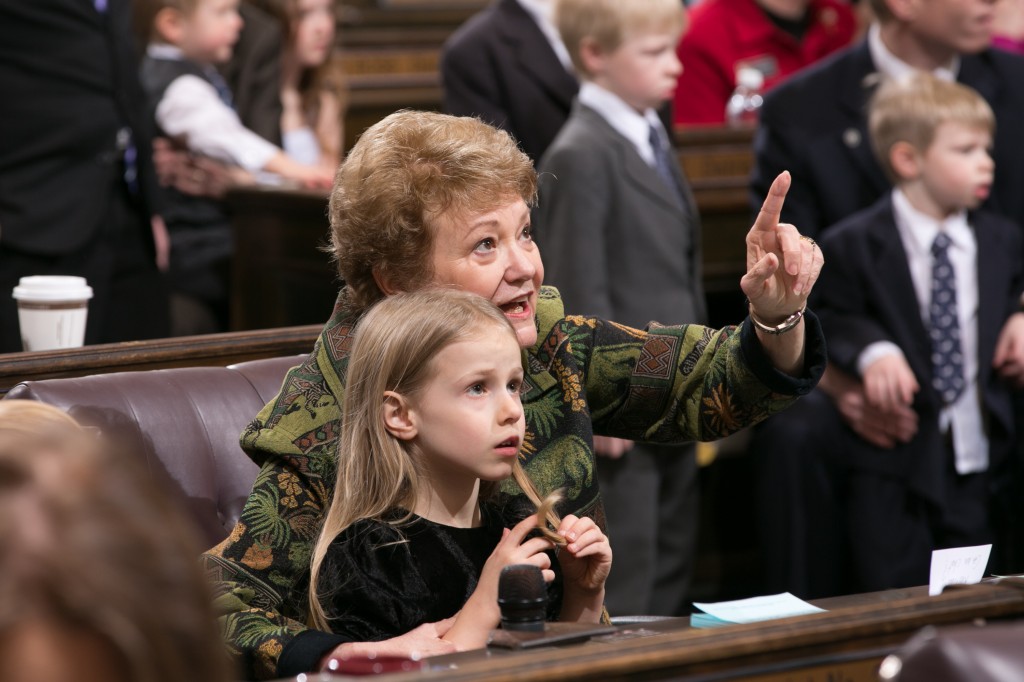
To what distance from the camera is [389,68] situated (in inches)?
252

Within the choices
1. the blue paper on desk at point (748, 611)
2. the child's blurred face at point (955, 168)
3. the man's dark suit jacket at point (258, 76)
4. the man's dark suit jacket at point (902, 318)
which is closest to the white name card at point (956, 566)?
the blue paper on desk at point (748, 611)

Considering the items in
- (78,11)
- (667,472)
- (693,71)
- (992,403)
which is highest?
(78,11)

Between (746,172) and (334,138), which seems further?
(334,138)

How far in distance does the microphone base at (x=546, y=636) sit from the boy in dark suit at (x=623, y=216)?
2.09 metres

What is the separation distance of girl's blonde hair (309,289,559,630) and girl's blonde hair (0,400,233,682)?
978mm

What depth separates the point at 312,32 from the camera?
17.7 ft

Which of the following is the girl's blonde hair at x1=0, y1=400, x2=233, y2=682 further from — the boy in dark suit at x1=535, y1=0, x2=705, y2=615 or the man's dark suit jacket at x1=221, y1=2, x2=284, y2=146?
the man's dark suit jacket at x1=221, y1=2, x2=284, y2=146

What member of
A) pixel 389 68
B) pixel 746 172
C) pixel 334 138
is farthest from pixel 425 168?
pixel 389 68

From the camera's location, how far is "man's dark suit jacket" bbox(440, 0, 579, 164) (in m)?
4.37

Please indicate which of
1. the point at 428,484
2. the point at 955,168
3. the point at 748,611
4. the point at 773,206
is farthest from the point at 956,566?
the point at 955,168

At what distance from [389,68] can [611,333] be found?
4.21 meters

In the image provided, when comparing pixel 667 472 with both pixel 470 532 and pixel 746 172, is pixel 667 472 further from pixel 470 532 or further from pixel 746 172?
pixel 470 532

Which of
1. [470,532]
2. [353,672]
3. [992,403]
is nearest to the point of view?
[353,672]

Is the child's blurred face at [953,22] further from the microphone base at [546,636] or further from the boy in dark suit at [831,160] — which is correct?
the microphone base at [546,636]
